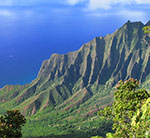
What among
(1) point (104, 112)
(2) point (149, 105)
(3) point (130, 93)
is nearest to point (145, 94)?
(3) point (130, 93)

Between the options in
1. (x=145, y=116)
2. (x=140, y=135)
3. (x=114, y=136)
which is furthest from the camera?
(x=114, y=136)

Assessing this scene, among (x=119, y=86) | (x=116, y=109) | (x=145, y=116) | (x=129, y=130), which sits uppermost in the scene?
(x=145, y=116)

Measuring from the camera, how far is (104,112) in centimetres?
3638

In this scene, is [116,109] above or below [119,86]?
below

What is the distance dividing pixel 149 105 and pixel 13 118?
2742 cm

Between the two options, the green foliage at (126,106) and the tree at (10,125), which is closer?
the green foliage at (126,106)

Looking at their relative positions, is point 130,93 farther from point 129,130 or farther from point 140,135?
point 140,135

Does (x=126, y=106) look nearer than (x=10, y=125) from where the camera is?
Yes

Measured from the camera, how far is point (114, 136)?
29.7m

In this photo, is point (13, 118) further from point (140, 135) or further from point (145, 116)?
point (145, 116)

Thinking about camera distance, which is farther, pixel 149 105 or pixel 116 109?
pixel 116 109

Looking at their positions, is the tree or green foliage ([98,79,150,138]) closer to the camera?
green foliage ([98,79,150,138])

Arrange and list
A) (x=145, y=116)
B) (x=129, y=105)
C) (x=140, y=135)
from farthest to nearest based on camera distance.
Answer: (x=129, y=105), (x=140, y=135), (x=145, y=116)

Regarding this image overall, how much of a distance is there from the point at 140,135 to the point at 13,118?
21248 mm
